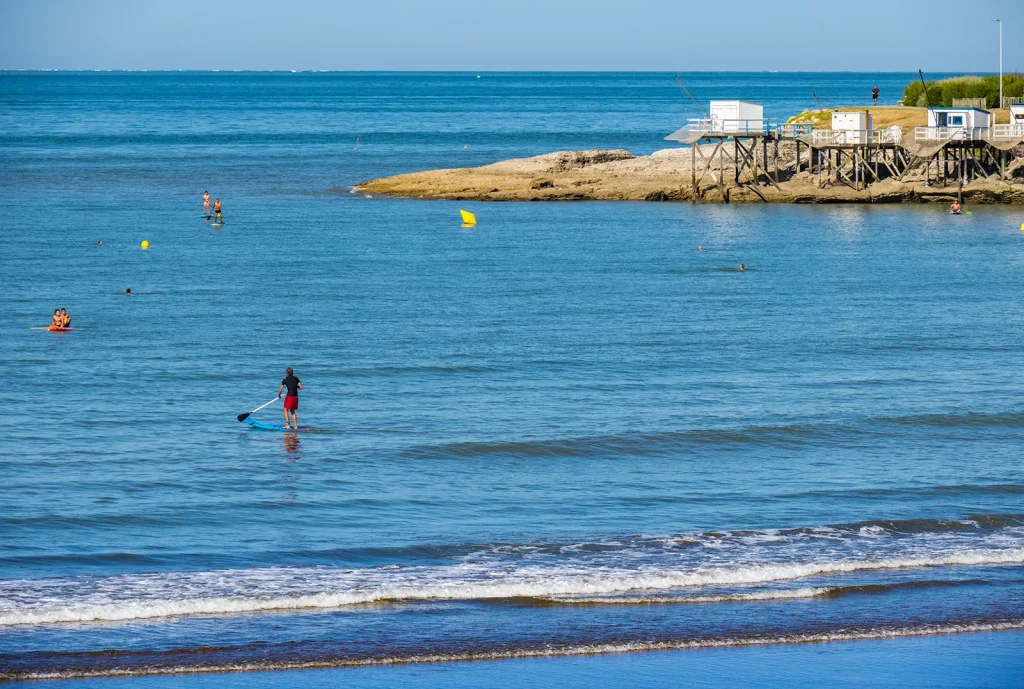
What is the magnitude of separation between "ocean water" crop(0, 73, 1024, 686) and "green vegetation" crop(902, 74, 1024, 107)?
34570 mm

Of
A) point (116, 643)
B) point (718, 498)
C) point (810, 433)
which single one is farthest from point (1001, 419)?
point (116, 643)

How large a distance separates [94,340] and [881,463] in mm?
21232

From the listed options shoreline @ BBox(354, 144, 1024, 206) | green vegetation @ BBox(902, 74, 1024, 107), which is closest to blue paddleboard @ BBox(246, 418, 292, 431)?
shoreline @ BBox(354, 144, 1024, 206)

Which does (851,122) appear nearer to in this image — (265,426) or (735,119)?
(735,119)

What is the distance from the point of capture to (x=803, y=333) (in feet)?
119

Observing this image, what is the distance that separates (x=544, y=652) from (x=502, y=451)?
961cm

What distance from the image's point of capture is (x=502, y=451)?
957 inches

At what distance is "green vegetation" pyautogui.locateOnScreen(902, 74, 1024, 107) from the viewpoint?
86.9 meters

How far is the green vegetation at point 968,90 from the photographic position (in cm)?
8688

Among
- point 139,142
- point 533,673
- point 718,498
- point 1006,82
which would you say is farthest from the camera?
point 139,142

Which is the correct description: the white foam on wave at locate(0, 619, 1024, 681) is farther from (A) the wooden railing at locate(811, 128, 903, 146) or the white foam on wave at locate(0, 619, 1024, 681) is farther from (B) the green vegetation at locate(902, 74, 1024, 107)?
(B) the green vegetation at locate(902, 74, 1024, 107)

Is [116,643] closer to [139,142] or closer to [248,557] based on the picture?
[248,557]

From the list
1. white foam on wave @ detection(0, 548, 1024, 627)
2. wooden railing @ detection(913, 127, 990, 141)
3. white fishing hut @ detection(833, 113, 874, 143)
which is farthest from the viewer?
white fishing hut @ detection(833, 113, 874, 143)

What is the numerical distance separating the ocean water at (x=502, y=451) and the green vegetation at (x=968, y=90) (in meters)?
34.6
